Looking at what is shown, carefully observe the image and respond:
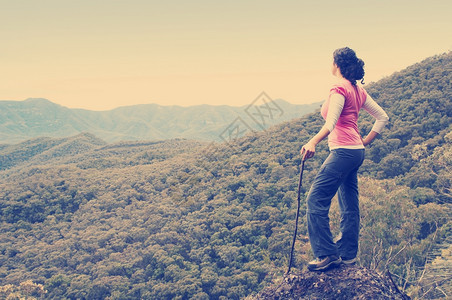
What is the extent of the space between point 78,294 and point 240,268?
15.2 m

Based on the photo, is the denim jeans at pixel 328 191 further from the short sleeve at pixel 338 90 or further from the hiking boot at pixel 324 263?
the short sleeve at pixel 338 90

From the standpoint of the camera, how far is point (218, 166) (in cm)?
4975

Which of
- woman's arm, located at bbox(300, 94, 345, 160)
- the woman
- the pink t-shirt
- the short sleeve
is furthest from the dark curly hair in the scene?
woman's arm, located at bbox(300, 94, 345, 160)

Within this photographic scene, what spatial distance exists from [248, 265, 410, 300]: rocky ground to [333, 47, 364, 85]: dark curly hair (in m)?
2.55

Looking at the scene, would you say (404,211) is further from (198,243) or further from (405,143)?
(198,243)

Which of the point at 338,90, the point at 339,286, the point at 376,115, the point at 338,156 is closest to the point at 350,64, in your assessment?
the point at 338,90

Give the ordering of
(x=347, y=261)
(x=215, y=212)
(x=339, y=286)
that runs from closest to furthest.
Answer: (x=339, y=286)
(x=347, y=261)
(x=215, y=212)

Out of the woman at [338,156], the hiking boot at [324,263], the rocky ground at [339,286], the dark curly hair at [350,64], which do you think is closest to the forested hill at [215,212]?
the rocky ground at [339,286]

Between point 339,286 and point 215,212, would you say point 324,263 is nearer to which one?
point 339,286

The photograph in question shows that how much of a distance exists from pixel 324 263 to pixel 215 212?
118 feet

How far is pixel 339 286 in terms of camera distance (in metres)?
4.72

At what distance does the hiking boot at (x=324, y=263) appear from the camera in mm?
4840

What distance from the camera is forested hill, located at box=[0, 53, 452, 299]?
79.3 feet

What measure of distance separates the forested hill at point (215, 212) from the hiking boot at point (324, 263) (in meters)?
11.1
